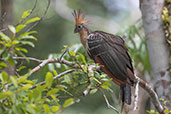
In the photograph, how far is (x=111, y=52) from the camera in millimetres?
3465

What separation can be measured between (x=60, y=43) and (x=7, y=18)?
5893 mm

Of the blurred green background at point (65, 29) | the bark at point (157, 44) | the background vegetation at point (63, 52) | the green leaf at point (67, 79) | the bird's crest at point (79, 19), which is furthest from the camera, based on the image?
the blurred green background at point (65, 29)

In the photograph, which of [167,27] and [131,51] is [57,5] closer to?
[131,51]

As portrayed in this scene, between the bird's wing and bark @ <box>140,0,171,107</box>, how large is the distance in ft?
1.02

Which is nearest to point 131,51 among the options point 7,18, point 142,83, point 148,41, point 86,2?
point 148,41

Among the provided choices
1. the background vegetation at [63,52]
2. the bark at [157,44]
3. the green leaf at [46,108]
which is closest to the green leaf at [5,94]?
the background vegetation at [63,52]

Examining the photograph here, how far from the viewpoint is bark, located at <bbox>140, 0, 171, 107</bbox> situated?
341cm

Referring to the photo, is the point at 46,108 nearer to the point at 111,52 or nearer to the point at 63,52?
the point at 63,52

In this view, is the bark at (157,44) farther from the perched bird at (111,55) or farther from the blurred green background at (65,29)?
the blurred green background at (65,29)

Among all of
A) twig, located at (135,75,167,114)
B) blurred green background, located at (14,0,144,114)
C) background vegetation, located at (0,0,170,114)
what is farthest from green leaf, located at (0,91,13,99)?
blurred green background, located at (14,0,144,114)

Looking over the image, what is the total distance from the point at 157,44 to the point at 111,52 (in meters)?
0.51

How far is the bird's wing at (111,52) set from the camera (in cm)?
327

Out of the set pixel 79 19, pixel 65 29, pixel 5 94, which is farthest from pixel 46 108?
pixel 65 29

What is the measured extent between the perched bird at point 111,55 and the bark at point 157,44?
31cm
